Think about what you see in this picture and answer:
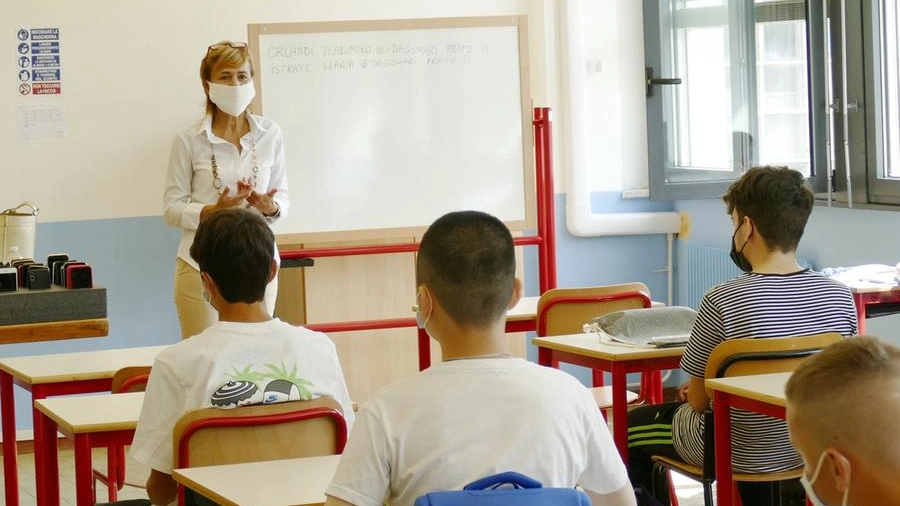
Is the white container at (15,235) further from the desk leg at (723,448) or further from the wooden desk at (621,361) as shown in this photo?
the desk leg at (723,448)

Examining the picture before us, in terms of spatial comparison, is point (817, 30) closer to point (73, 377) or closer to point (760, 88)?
point (760, 88)

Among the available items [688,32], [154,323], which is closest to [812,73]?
[688,32]

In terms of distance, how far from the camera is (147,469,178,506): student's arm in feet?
8.04

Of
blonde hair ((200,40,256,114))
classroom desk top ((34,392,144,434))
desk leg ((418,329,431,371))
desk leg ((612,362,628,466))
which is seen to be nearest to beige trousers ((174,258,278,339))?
blonde hair ((200,40,256,114))

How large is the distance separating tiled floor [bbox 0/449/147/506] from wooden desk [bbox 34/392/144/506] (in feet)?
5.18

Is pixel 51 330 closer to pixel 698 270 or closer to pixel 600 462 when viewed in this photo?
pixel 600 462

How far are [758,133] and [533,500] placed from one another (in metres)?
4.49

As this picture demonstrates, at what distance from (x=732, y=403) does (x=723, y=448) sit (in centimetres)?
17

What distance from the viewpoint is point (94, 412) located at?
2.71 meters

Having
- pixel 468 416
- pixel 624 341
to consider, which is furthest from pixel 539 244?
pixel 468 416

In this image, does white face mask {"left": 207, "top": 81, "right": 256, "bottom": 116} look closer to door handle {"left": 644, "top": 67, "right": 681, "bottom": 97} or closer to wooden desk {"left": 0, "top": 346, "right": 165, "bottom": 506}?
wooden desk {"left": 0, "top": 346, "right": 165, "bottom": 506}

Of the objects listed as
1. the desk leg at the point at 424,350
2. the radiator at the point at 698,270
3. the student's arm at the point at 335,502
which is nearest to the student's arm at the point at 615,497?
the student's arm at the point at 335,502

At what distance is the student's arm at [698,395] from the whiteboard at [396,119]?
2536 millimetres

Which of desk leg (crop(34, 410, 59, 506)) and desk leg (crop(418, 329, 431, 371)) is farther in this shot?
desk leg (crop(418, 329, 431, 371))
